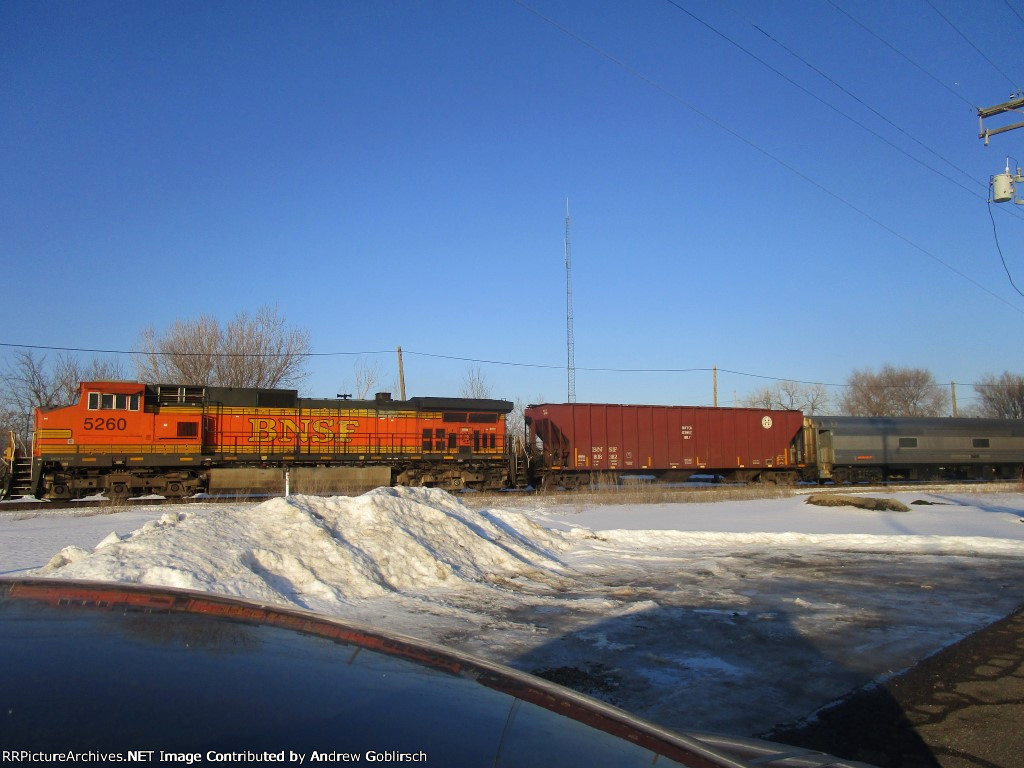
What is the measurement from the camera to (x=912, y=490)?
28.2m

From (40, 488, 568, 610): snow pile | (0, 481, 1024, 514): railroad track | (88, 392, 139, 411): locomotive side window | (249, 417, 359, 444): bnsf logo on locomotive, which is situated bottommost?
(0, 481, 1024, 514): railroad track

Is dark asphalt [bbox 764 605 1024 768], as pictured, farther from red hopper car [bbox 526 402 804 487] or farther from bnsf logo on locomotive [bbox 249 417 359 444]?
red hopper car [bbox 526 402 804 487]

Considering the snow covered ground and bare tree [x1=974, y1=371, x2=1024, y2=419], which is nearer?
the snow covered ground

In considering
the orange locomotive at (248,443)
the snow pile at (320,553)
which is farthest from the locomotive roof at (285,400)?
the snow pile at (320,553)

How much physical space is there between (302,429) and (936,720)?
74.9 ft

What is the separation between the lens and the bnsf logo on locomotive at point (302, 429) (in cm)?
2459

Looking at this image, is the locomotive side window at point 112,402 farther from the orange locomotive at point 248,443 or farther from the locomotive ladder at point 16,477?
the locomotive ladder at point 16,477

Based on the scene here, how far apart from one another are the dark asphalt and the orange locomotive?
2082 cm

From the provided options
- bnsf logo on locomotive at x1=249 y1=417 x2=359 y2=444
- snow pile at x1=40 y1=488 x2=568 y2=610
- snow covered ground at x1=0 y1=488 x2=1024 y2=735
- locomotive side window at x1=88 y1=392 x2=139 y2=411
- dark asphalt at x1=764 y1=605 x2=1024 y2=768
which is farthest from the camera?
bnsf logo on locomotive at x1=249 y1=417 x2=359 y2=444

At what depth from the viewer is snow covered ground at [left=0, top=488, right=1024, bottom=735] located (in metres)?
5.83

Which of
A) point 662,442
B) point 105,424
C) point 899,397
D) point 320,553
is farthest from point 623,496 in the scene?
point 899,397

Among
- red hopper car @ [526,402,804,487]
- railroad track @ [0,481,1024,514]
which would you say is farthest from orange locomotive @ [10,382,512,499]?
red hopper car @ [526,402,804,487]

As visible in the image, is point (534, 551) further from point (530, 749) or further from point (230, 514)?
point (530, 749)

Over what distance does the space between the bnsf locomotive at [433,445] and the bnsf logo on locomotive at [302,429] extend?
0.15ft
